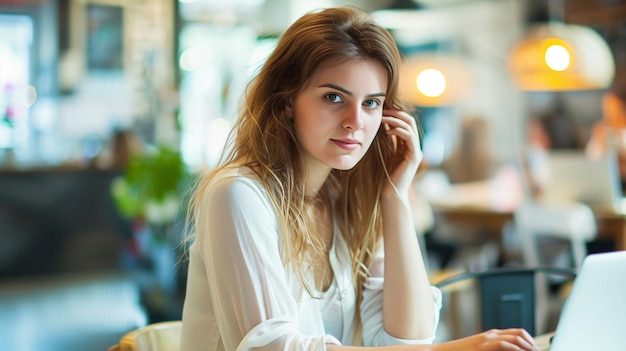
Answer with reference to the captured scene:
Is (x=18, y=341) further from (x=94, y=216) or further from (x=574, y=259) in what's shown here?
(x=574, y=259)

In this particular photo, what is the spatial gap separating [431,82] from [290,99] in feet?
12.8

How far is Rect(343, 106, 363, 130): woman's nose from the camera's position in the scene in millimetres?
1456

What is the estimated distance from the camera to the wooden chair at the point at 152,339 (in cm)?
146

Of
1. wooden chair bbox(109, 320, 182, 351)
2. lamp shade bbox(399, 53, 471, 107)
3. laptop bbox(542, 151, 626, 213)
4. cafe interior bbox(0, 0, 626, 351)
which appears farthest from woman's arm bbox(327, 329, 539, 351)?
lamp shade bbox(399, 53, 471, 107)

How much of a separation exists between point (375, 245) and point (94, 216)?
5.49 metres

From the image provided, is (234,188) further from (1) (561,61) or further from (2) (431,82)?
(2) (431,82)

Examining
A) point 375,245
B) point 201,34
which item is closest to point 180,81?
point 201,34

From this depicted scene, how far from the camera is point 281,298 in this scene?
135cm

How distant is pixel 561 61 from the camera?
14.1 feet

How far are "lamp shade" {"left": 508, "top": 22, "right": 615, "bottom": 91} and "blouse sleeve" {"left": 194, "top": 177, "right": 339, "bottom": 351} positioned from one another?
3.34 m

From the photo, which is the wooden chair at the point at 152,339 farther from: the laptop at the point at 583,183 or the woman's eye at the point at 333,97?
the laptop at the point at 583,183

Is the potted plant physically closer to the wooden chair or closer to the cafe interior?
the cafe interior

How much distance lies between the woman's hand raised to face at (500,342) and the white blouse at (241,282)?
0.81 feet

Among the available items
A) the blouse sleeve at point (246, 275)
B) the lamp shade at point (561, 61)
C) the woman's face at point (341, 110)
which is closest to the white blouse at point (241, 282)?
the blouse sleeve at point (246, 275)
